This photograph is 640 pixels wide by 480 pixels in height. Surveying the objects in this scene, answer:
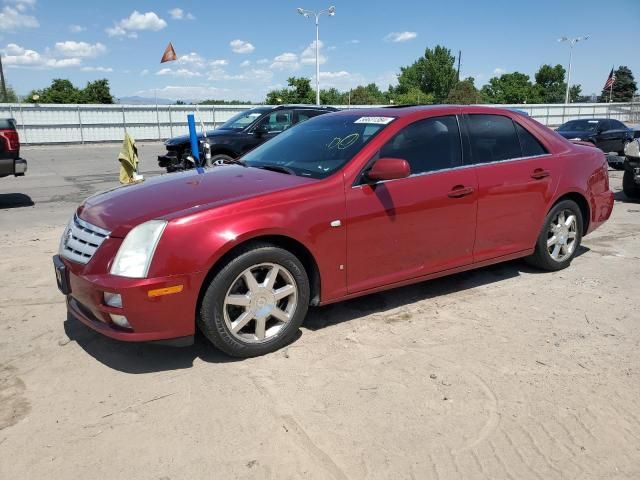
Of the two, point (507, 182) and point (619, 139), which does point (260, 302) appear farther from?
point (619, 139)

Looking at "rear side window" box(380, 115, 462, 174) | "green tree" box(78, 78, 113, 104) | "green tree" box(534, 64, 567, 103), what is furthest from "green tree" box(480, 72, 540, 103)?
"rear side window" box(380, 115, 462, 174)

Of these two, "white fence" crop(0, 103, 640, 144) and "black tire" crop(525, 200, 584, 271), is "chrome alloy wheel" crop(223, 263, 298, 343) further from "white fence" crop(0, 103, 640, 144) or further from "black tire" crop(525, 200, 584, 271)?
"white fence" crop(0, 103, 640, 144)

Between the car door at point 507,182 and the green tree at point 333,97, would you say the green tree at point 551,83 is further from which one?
the car door at point 507,182

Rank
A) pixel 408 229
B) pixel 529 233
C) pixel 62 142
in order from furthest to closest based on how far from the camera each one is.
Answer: pixel 62 142 < pixel 529 233 < pixel 408 229

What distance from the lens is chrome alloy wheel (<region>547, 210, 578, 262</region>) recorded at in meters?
5.17

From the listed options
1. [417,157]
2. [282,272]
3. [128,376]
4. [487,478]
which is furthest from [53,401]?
[417,157]

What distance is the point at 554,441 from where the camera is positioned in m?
2.64

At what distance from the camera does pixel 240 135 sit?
38.4 ft

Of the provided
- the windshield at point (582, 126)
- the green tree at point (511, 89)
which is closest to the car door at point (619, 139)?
the windshield at point (582, 126)

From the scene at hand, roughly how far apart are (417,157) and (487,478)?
2.50m

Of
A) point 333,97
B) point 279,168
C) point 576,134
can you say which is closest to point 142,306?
point 279,168

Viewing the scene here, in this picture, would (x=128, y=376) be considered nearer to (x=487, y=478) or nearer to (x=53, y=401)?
(x=53, y=401)

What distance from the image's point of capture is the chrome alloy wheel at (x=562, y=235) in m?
5.17

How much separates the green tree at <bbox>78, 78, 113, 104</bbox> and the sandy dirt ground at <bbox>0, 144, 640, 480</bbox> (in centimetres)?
3580
